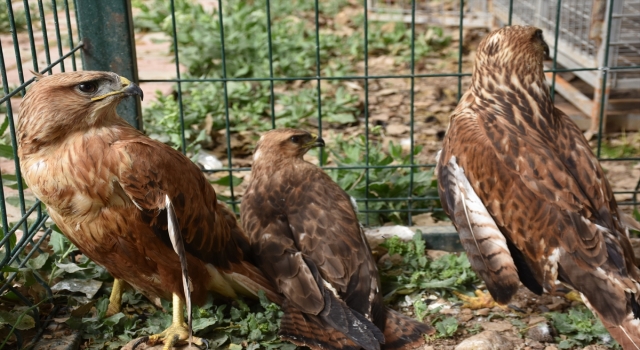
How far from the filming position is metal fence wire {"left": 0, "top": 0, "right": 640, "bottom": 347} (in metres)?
4.16

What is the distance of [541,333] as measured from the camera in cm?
405

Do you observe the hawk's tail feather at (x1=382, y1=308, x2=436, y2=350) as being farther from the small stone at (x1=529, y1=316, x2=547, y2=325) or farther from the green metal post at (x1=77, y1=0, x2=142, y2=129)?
the green metal post at (x1=77, y1=0, x2=142, y2=129)

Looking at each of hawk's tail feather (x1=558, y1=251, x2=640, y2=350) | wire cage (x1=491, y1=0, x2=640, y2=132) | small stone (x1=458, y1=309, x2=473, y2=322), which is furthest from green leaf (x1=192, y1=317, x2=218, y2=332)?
wire cage (x1=491, y1=0, x2=640, y2=132)

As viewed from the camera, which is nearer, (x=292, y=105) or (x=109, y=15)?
(x=109, y=15)

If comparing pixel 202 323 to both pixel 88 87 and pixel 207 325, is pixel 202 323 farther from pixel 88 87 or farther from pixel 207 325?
pixel 88 87

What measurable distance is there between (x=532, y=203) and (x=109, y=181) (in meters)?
2.19

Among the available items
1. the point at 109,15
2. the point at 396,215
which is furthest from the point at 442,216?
the point at 109,15

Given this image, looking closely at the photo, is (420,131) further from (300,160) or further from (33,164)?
(33,164)

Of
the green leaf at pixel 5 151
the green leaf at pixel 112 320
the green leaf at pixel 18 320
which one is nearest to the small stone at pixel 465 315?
the green leaf at pixel 112 320

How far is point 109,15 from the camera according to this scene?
15.0 feet

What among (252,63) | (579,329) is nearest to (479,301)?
(579,329)

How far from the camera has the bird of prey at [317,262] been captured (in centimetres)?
383

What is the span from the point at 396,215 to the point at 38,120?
8.91 ft

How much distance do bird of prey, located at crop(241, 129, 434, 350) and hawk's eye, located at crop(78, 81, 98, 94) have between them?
131 centimetres
